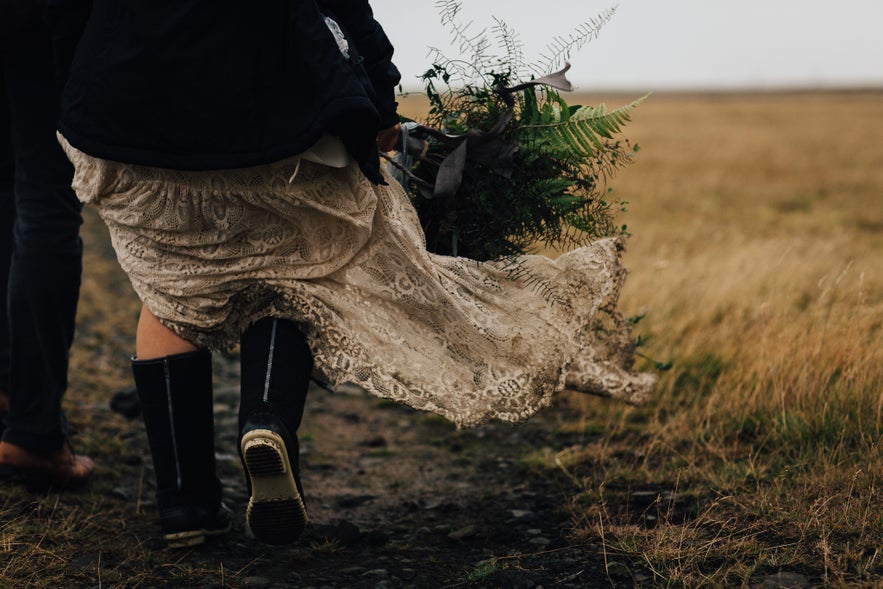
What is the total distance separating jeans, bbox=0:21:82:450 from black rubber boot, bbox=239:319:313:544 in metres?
0.99

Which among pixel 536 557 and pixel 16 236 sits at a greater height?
pixel 16 236

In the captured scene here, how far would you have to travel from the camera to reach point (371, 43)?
2342mm

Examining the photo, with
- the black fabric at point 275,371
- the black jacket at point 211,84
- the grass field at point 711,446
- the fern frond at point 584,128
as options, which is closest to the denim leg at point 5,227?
the grass field at point 711,446

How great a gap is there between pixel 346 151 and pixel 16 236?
1.52 meters

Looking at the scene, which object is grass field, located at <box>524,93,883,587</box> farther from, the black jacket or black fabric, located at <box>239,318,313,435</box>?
the black jacket

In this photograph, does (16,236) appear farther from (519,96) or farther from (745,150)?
(745,150)

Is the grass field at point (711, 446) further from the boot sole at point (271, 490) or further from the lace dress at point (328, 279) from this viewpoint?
the lace dress at point (328, 279)

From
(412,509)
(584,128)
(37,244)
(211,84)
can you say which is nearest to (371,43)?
(211,84)

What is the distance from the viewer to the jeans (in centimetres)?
300

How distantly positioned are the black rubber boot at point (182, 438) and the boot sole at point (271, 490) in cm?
47

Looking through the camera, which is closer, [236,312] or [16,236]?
[236,312]

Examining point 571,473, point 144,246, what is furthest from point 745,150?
point 144,246

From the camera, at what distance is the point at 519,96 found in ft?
9.91

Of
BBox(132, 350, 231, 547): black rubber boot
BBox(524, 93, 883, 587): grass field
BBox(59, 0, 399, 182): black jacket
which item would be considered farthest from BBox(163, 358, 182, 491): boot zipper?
BBox(524, 93, 883, 587): grass field
